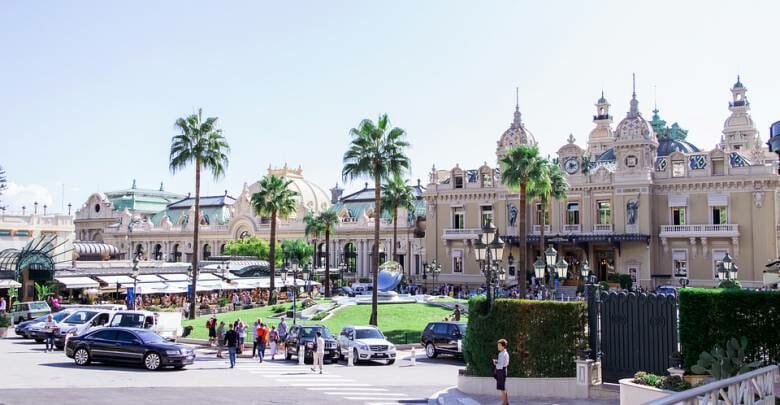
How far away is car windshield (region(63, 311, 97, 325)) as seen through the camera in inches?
1225

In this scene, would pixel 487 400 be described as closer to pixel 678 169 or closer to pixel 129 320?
pixel 129 320

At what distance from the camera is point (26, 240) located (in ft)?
210

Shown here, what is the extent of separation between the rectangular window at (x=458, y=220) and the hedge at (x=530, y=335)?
5119cm

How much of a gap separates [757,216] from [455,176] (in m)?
26.3

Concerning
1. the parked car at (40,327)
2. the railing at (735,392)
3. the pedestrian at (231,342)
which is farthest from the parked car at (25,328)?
the railing at (735,392)

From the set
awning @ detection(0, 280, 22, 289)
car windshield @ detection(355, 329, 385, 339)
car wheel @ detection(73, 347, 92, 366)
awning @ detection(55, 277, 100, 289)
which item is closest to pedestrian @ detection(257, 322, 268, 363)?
car windshield @ detection(355, 329, 385, 339)

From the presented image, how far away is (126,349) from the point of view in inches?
936

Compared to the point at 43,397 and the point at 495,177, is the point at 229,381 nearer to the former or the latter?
the point at 43,397

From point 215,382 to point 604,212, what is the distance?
47770 millimetres

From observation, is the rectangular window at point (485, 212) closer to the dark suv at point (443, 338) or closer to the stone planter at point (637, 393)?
the dark suv at point (443, 338)

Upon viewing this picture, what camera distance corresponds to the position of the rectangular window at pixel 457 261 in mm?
70938

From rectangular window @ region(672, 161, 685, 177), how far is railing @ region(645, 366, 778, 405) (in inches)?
2055

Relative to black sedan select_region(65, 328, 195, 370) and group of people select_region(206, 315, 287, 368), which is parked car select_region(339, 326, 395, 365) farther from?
black sedan select_region(65, 328, 195, 370)

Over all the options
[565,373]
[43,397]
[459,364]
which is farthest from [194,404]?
[459,364]
